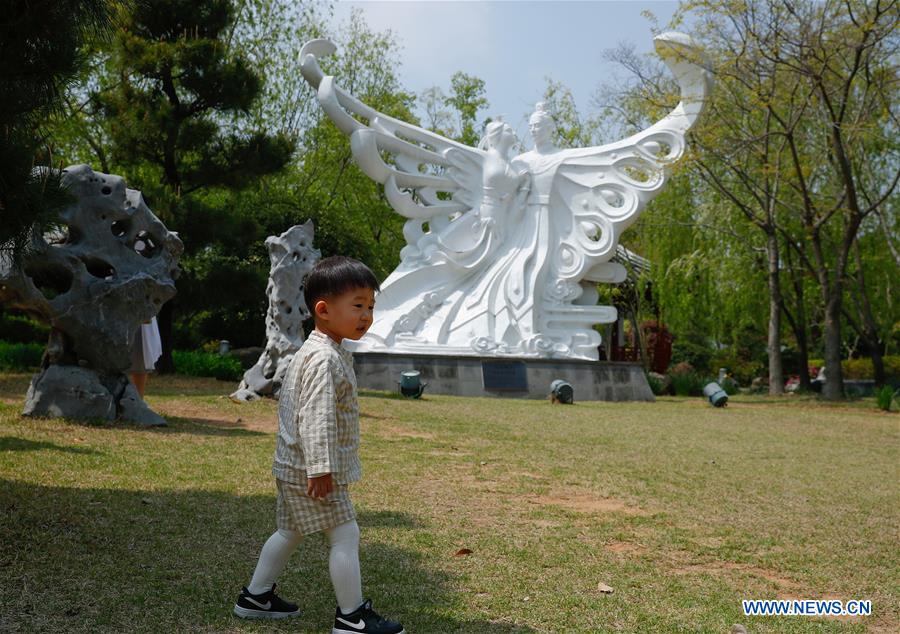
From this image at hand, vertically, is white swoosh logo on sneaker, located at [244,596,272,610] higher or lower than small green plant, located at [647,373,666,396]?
lower

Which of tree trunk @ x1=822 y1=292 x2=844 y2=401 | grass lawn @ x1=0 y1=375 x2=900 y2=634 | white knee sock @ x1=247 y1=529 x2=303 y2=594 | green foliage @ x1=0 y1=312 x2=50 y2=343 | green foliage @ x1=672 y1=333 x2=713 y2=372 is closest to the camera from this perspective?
white knee sock @ x1=247 y1=529 x2=303 y2=594

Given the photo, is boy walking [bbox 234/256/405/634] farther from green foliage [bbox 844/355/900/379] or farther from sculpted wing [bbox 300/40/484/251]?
green foliage [bbox 844/355/900/379]

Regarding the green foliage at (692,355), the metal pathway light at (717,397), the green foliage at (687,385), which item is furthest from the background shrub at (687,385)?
the green foliage at (692,355)

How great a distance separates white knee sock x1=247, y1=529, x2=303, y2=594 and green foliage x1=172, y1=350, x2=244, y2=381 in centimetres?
1140

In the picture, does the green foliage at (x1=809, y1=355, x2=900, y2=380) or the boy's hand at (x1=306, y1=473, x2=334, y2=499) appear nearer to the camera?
the boy's hand at (x1=306, y1=473, x2=334, y2=499)

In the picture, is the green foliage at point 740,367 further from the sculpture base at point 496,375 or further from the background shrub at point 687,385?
the sculpture base at point 496,375

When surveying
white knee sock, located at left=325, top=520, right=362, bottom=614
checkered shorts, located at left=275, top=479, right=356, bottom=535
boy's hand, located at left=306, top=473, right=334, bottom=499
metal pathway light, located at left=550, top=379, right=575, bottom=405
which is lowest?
white knee sock, located at left=325, top=520, right=362, bottom=614

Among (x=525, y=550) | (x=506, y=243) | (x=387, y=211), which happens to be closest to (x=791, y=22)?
(x=506, y=243)

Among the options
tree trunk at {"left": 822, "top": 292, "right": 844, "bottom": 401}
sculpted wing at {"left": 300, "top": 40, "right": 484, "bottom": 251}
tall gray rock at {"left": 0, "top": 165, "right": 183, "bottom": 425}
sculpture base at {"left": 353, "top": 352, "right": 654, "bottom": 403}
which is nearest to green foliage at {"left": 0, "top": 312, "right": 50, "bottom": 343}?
sculpture base at {"left": 353, "top": 352, "right": 654, "bottom": 403}

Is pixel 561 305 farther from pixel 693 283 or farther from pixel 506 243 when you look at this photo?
pixel 693 283

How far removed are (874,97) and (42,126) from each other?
15.7 meters

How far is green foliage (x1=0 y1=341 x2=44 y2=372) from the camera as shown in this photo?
1412 centimetres

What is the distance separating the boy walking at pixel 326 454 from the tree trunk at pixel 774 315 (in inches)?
674

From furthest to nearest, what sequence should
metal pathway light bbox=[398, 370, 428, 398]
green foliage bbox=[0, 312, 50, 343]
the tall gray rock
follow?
green foliage bbox=[0, 312, 50, 343] < metal pathway light bbox=[398, 370, 428, 398] < the tall gray rock
